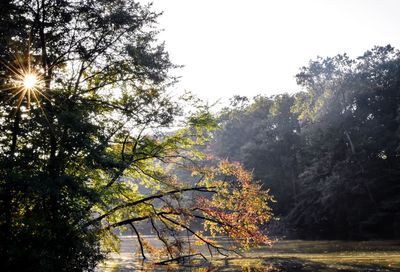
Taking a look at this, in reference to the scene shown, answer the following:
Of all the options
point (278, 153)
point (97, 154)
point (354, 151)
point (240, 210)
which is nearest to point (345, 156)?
point (354, 151)

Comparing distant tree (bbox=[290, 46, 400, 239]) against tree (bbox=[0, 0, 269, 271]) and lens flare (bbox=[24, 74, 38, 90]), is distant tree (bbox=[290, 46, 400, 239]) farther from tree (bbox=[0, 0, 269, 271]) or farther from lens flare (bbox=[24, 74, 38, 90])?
lens flare (bbox=[24, 74, 38, 90])

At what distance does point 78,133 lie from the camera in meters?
12.1

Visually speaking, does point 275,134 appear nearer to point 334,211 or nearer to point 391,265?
point 334,211

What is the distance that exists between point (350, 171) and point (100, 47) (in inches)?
1393

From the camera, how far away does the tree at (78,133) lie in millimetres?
11109

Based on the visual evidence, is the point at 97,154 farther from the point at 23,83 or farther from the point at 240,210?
the point at 240,210

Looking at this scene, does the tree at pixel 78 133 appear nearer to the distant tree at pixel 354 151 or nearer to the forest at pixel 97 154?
the forest at pixel 97 154

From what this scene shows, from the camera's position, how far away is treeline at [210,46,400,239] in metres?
42.0

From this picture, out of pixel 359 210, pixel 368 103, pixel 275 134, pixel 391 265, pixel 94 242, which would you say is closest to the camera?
pixel 94 242

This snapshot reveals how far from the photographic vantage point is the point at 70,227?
1141cm

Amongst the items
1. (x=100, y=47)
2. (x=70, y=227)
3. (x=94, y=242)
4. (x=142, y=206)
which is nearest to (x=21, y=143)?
(x=70, y=227)

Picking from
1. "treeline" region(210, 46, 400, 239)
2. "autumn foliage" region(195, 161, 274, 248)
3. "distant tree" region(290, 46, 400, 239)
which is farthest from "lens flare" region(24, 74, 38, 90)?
"distant tree" region(290, 46, 400, 239)

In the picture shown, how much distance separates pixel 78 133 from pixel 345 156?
40.1 metres

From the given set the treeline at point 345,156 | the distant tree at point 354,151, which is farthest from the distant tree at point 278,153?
the distant tree at point 354,151
